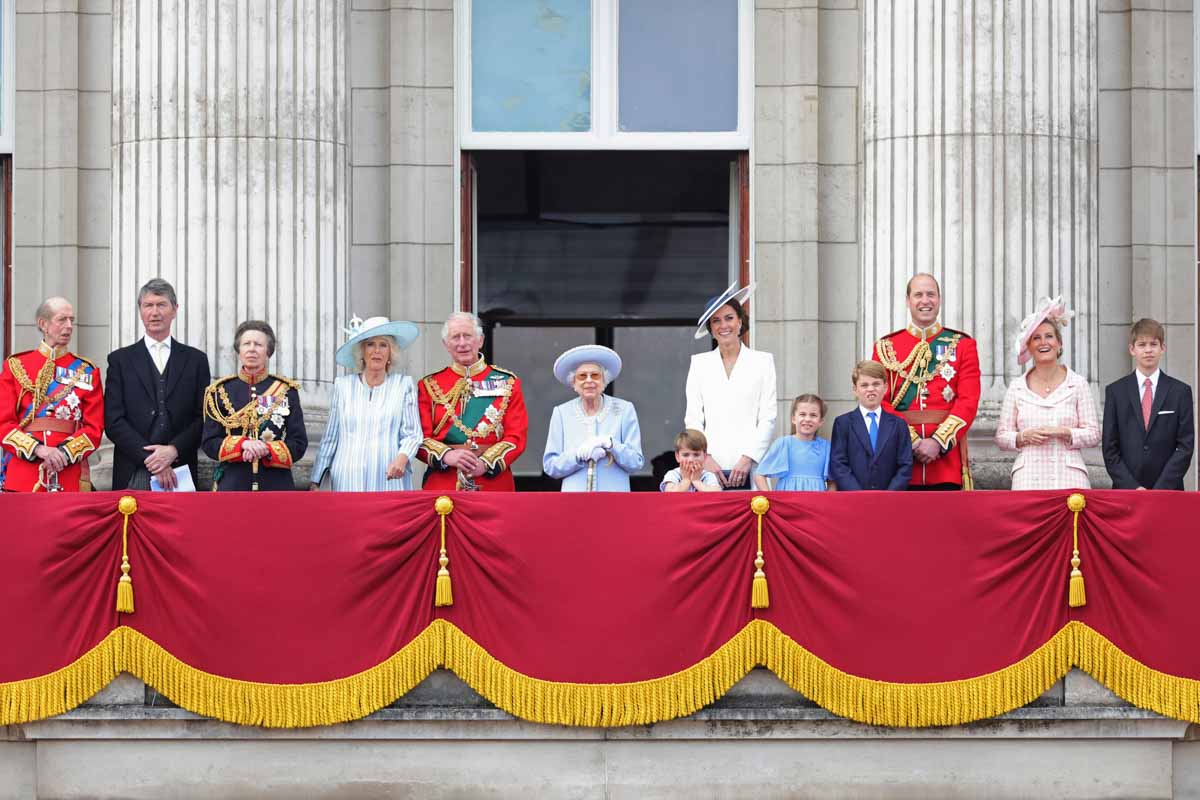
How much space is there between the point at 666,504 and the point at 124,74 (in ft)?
17.4

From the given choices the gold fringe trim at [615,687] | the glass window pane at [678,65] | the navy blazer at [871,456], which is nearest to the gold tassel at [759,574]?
the gold fringe trim at [615,687]

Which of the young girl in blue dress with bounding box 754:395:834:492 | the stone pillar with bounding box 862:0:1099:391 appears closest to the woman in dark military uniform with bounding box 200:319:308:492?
the young girl in blue dress with bounding box 754:395:834:492

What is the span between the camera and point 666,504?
410 inches

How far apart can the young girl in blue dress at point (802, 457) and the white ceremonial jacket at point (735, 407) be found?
0.33 meters

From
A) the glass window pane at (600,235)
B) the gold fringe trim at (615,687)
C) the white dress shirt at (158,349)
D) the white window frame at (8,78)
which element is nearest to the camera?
the gold fringe trim at (615,687)

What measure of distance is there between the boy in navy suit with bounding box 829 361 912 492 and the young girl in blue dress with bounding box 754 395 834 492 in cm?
11

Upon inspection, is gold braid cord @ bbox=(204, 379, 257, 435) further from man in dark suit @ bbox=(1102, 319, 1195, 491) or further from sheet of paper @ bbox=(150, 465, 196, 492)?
man in dark suit @ bbox=(1102, 319, 1195, 491)

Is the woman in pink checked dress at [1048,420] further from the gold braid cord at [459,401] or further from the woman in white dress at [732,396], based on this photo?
the gold braid cord at [459,401]

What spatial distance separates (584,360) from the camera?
39.0ft

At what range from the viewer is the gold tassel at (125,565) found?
10383mm

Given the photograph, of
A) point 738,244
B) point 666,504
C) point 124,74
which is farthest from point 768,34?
point 666,504

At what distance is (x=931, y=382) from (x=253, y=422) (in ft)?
13.0

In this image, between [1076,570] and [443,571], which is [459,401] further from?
[1076,570]

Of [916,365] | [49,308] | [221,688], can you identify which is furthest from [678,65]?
[221,688]
